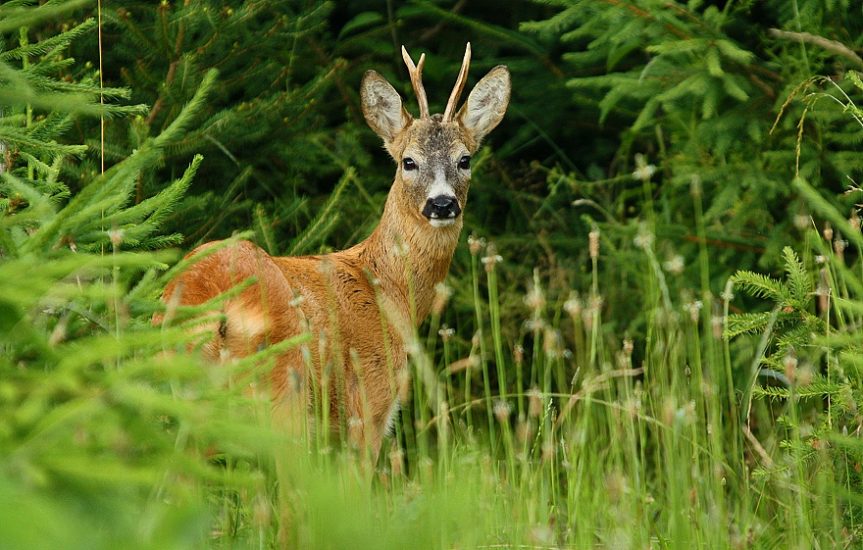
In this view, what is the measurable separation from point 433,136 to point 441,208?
1.80ft

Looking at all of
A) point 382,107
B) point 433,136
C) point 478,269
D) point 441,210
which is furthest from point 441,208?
point 478,269

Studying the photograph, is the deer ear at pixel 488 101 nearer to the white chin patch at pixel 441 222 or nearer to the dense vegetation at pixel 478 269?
the dense vegetation at pixel 478 269

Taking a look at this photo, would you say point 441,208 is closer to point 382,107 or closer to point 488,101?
point 382,107

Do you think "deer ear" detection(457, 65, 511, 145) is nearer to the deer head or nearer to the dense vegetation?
the deer head

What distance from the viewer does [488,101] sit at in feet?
20.0

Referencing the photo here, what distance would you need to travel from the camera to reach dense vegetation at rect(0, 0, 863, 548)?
176cm

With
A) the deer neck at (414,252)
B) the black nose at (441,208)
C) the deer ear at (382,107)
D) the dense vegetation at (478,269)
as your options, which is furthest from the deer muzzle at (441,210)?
the deer ear at (382,107)

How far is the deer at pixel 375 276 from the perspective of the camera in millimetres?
4211

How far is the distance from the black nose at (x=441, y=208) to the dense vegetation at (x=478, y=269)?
482 mm

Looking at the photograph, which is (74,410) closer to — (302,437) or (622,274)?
(302,437)

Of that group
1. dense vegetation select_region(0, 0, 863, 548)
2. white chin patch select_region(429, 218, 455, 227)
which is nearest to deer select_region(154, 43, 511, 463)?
white chin patch select_region(429, 218, 455, 227)

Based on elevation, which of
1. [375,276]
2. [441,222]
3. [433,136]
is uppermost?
[433,136]

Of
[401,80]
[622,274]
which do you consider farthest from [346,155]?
[622,274]

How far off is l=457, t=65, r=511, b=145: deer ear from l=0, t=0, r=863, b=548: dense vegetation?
0.33m
